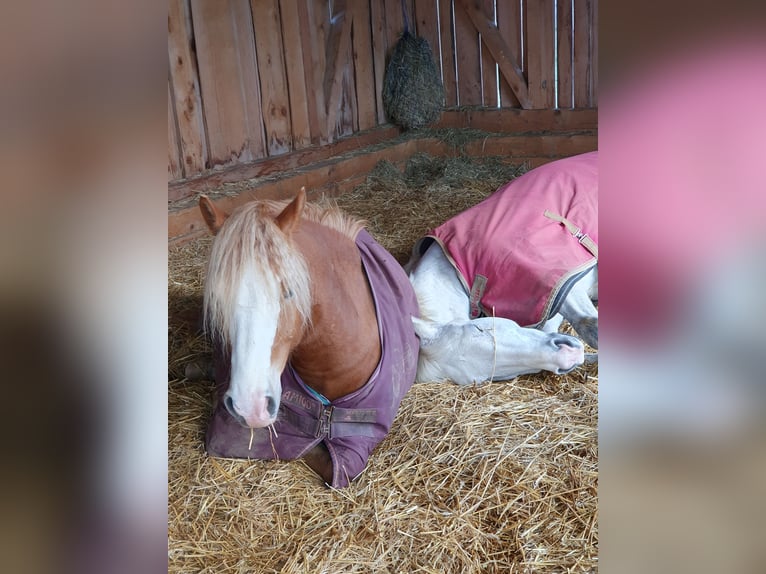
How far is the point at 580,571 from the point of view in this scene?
5.26 ft

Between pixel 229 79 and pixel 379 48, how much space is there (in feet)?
6.99

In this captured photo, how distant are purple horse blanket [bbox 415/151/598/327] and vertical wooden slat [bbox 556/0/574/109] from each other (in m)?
3.51

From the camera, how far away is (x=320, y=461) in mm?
2117

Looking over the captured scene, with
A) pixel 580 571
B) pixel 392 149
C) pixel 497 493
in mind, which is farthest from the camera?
pixel 392 149

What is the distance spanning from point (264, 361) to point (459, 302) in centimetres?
130

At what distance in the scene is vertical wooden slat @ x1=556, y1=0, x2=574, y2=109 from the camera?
6.25 m

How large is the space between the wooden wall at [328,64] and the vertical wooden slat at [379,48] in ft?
0.05

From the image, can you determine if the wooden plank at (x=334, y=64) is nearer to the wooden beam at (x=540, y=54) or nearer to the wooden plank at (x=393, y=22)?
the wooden plank at (x=393, y=22)

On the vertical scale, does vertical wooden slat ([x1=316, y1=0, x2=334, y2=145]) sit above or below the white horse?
above

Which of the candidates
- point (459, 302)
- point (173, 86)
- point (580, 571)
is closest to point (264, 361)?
point (580, 571)

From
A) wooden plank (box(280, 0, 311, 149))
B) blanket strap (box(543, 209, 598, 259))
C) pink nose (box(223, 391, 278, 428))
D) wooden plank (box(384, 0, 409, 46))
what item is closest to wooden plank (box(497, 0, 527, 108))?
wooden plank (box(384, 0, 409, 46))

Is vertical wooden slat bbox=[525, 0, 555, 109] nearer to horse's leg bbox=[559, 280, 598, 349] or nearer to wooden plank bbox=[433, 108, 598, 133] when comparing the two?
wooden plank bbox=[433, 108, 598, 133]
